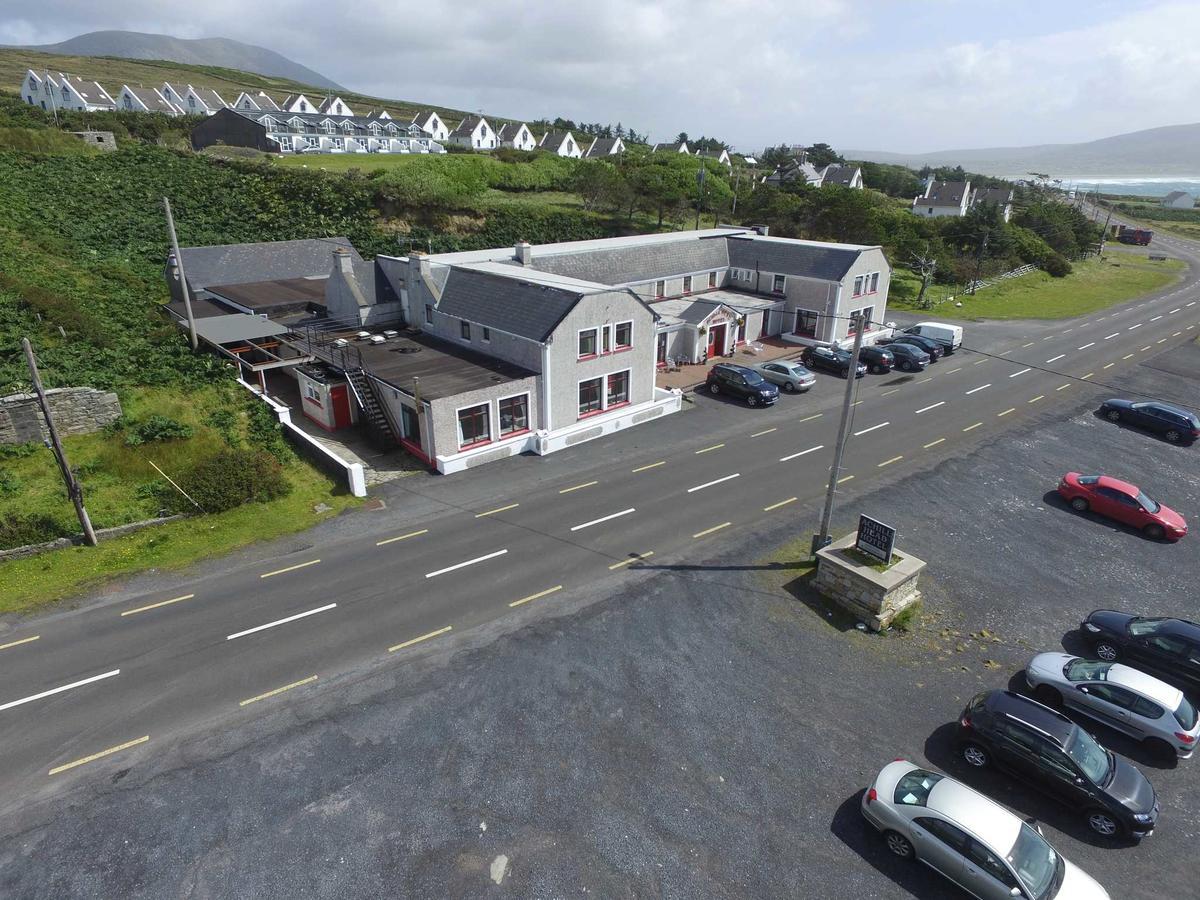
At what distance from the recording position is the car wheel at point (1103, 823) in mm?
13836

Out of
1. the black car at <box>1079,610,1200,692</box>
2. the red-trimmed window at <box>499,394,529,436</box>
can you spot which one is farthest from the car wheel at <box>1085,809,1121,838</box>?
the red-trimmed window at <box>499,394,529,436</box>

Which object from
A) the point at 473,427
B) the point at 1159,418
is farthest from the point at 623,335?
the point at 1159,418

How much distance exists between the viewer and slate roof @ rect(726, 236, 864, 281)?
48844 millimetres

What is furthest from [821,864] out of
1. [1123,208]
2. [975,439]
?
[1123,208]

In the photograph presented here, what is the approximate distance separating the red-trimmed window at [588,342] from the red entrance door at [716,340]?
14930 millimetres

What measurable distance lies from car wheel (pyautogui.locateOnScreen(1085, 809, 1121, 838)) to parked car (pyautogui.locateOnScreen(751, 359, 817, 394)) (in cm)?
2902

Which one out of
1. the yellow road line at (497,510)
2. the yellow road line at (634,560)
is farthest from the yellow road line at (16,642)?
the yellow road line at (634,560)

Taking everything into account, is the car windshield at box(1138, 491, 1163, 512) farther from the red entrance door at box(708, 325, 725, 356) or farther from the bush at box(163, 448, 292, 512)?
the bush at box(163, 448, 292, 512)

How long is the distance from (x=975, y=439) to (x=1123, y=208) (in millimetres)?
206174

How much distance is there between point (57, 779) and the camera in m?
14.7

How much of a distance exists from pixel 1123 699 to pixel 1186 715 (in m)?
1.30

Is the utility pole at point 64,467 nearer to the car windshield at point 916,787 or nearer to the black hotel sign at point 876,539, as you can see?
the car windshield at point 916,787

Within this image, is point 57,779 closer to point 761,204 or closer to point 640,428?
point 640,428

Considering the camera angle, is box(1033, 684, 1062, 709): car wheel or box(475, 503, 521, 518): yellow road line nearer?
box(1033, 684, 1062, 709): car wheel
